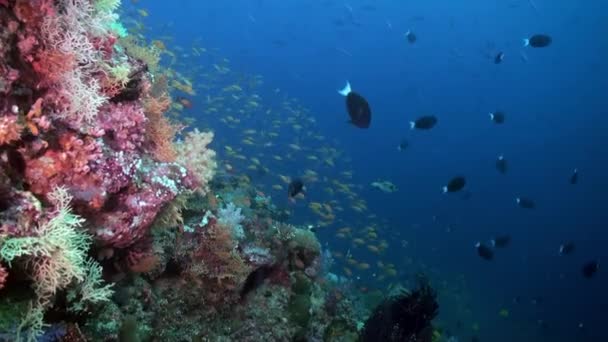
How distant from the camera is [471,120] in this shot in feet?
396

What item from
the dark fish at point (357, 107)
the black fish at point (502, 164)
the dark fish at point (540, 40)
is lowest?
the dark fish at point (357, 107)

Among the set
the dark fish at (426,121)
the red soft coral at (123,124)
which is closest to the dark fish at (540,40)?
the dark fish at (426,121)

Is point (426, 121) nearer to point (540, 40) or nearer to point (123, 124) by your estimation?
point (540, 40)

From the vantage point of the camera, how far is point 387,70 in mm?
121500

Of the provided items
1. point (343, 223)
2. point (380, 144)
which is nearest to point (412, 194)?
point (380, 144)

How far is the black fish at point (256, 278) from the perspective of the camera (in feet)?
18.0

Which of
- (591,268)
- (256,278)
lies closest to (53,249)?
(256,278)

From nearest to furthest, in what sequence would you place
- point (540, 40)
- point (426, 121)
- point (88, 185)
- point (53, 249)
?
point (53, 249)
point (88, 185)
point (426, 121)
point (540, 40)

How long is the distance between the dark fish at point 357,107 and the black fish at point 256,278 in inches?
143

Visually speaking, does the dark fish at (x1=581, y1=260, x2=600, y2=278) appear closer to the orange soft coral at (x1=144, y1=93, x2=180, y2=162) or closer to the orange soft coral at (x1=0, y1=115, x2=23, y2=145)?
the orange soft coral at (x1=144, y1=93, x2=180, y2=162)

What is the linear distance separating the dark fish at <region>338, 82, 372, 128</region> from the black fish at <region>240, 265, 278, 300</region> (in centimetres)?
363

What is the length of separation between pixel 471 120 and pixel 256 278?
126 metres

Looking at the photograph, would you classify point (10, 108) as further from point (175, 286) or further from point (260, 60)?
point (260, 60)

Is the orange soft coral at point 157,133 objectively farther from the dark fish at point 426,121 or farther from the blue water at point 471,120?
the blue water at point 471,120
